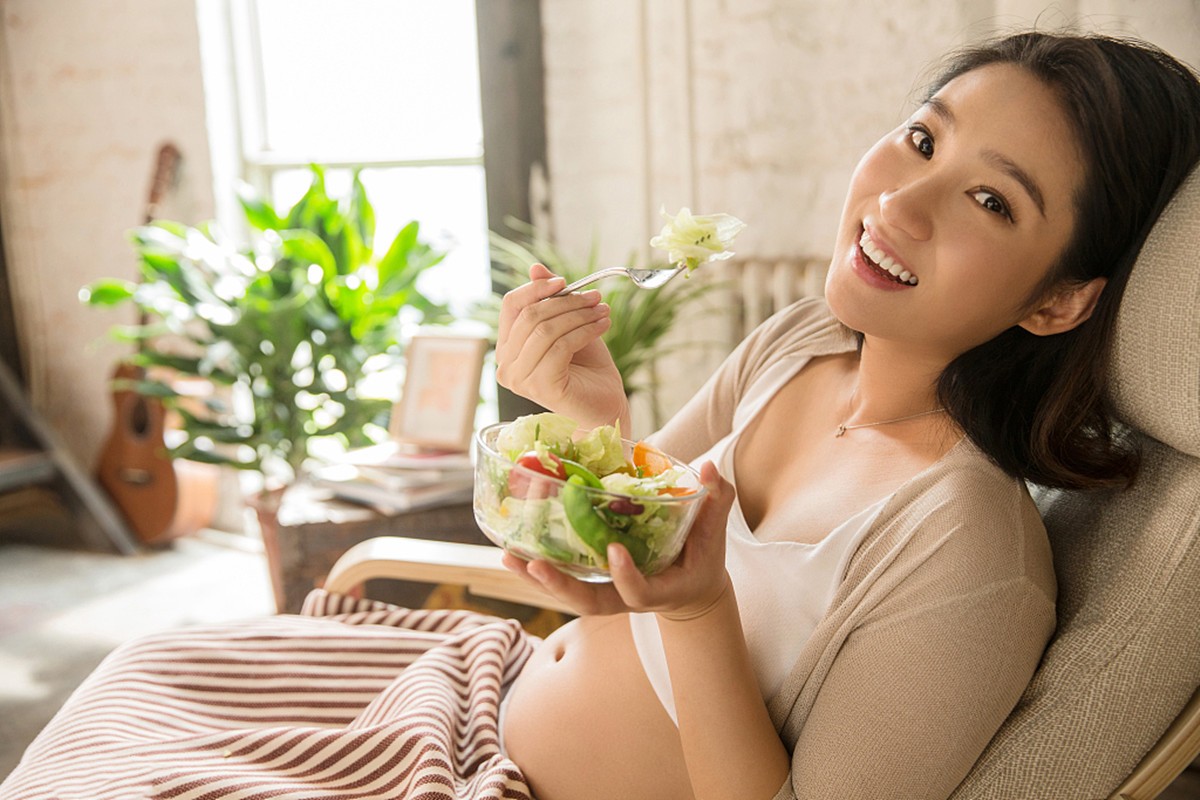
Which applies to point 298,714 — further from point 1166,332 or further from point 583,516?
point 1166,332

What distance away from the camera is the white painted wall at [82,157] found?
373 cm

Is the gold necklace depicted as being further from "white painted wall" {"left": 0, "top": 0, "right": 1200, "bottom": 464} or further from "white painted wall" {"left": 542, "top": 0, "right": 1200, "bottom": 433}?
"white painted wall" {"left": 542, "top": 0, "right": 1200, "bottom": 433}

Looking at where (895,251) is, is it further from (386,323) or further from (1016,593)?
(386,323)

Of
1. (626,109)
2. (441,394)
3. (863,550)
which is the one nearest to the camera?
(863,550)

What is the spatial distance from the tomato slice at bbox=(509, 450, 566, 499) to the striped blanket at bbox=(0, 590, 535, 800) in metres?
0.41

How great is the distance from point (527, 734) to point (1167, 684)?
0.68m

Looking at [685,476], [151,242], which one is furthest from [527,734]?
[151,242]

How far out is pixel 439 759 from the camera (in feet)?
3.62

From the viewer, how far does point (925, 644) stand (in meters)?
0.92

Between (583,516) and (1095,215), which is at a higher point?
(1095,215)

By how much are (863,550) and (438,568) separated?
0.76 m

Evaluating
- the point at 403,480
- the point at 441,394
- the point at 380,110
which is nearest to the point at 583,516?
the point at 403,480

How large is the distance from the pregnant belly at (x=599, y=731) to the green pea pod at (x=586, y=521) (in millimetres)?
391

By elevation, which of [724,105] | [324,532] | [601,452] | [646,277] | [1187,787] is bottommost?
[1187,787]
